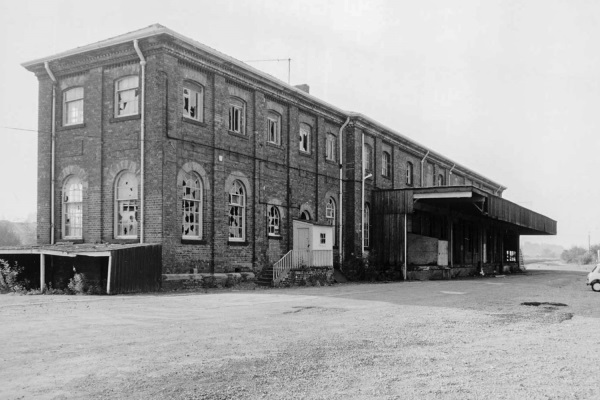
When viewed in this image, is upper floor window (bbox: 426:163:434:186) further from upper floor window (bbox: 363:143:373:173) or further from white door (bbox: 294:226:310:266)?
white door (bbox: 294:226:310:266)

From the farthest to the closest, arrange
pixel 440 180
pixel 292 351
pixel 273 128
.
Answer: pixel 440 180 < pixel 273 128 < pixel 292 351

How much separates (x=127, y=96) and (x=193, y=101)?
2214 mm

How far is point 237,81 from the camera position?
23.1 m

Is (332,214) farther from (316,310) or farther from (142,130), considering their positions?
(316,310)

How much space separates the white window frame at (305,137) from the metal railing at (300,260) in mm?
5117

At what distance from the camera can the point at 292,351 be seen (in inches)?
342

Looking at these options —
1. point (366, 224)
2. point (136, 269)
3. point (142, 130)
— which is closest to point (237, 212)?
point (142, 130)

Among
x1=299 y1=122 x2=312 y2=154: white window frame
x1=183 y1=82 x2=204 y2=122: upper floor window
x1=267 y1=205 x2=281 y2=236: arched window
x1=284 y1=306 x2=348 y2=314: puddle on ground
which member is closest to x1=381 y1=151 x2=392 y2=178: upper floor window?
x1=299 y1=122 x2=312 y2=154: white window frame

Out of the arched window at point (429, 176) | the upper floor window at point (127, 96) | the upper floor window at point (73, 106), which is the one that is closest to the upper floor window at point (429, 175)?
the arched window at point (429, 176)

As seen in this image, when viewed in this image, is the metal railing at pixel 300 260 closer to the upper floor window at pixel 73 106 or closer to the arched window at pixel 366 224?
the arched window at pixel 366 224

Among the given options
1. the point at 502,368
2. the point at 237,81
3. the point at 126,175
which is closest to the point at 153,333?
the point at 502,368

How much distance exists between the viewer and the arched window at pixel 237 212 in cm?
2284

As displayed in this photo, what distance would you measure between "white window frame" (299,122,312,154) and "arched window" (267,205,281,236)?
3.91 meters

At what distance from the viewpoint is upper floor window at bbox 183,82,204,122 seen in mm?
21156
